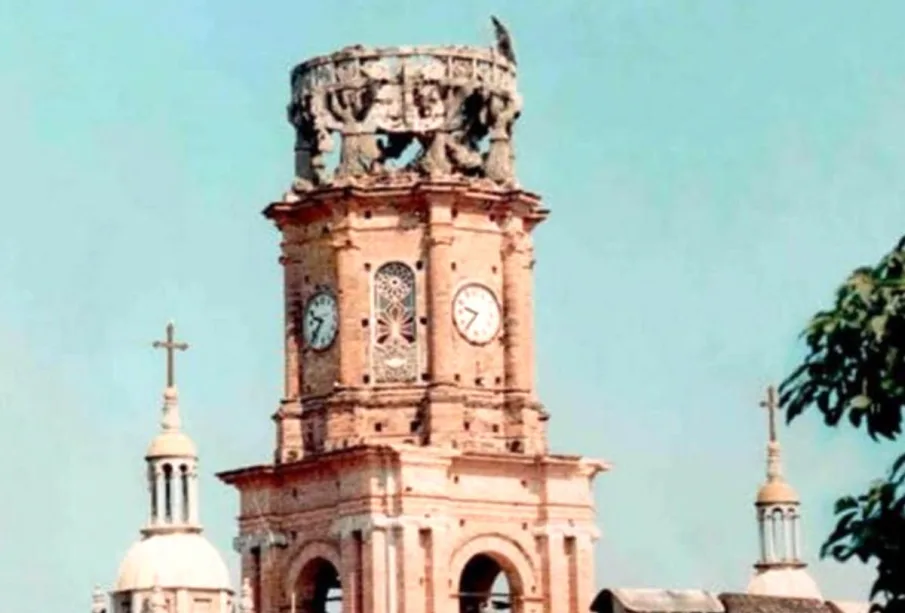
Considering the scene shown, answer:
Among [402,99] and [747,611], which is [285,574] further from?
[747,611]

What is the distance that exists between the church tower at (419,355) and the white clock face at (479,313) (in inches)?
1.7

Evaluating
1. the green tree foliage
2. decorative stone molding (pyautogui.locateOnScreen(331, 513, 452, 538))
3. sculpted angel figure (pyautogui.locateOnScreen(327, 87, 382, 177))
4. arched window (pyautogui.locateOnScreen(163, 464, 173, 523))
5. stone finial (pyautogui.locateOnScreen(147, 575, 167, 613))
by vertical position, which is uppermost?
sculpted angel figure (pyautogui.locateOnScreen(327, 87, 382, 177))

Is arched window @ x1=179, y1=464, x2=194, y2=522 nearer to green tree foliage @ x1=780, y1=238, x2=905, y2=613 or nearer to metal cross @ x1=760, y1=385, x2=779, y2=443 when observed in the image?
metal cross @ x1=760, y1=385, x2=779, y2=443

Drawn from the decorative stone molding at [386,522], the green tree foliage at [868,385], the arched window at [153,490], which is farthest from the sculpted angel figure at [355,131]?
the green tree foliage at [868,385]

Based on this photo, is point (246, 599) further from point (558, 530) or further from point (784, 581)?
point (784, 581)

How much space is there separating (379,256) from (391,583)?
777 centimetres

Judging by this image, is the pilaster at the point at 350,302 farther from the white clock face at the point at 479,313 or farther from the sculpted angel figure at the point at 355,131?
the white clock face at the point at 479,313

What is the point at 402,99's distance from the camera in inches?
4134

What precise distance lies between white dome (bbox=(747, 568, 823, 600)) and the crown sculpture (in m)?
16.7

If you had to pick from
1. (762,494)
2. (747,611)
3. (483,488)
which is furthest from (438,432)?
(747,611)

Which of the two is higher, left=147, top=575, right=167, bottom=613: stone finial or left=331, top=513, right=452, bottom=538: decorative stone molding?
left=331, top=513, right=452, bottom=538: decorative stone molding

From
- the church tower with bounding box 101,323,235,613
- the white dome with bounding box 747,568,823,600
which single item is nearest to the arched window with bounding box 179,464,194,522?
the church tower with bounding box 101,323,235,613

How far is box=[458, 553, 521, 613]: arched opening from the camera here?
104500 mm

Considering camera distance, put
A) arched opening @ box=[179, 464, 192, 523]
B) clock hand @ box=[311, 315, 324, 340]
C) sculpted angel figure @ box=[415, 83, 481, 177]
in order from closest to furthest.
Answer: arched opening @ box=[179, 464, 192, 523], sculpted angel figure @ box=[415, 83, 481, 177], clock hand @ box=[311, 315, 324, 340]
